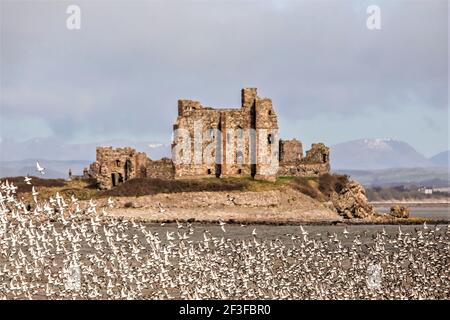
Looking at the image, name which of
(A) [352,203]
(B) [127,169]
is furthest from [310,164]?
(B) [127,169]

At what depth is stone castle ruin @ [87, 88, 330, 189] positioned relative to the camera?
92.1 meters

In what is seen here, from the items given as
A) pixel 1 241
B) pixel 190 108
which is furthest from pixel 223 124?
pixel 1 241

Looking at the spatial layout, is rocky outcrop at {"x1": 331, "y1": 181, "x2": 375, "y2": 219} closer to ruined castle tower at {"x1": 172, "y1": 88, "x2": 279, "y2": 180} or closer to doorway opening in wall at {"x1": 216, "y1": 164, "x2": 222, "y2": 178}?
ruined castle tower at {"x1": 172, "y1": 88, "x2": 279, "y2": 180}

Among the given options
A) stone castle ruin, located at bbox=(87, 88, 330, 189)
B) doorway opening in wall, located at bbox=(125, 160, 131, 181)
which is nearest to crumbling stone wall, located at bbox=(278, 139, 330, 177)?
stone castle ruin, located at bbox=(87, 88, 330, 189)

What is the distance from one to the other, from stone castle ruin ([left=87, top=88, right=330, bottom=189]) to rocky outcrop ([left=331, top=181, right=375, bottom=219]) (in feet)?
19.2

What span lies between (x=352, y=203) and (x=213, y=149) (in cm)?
1289

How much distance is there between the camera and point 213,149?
9381 centimetres

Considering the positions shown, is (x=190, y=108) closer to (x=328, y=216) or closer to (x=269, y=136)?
(x=269, y=136)

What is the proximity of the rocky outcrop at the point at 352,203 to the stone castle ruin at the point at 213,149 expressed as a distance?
230 inches

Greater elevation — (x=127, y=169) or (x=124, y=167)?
(x=124, y=167)

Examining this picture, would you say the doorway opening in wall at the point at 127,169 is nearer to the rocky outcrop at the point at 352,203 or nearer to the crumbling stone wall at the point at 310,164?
the crumbling stone wall at the point at 310,164

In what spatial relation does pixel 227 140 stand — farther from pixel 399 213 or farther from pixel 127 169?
pixel 399 213

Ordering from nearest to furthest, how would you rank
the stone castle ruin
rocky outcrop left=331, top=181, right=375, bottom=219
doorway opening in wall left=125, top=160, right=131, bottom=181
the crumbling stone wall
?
1. rocky outcrop left=331, top=181, right=375, bottom=219
2. the stone castle ruin
3. doorway opening in wall left=125, top=160, right=131, bottom=181
4. the crumbling stone wall

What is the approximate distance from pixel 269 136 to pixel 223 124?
406 centimetres
